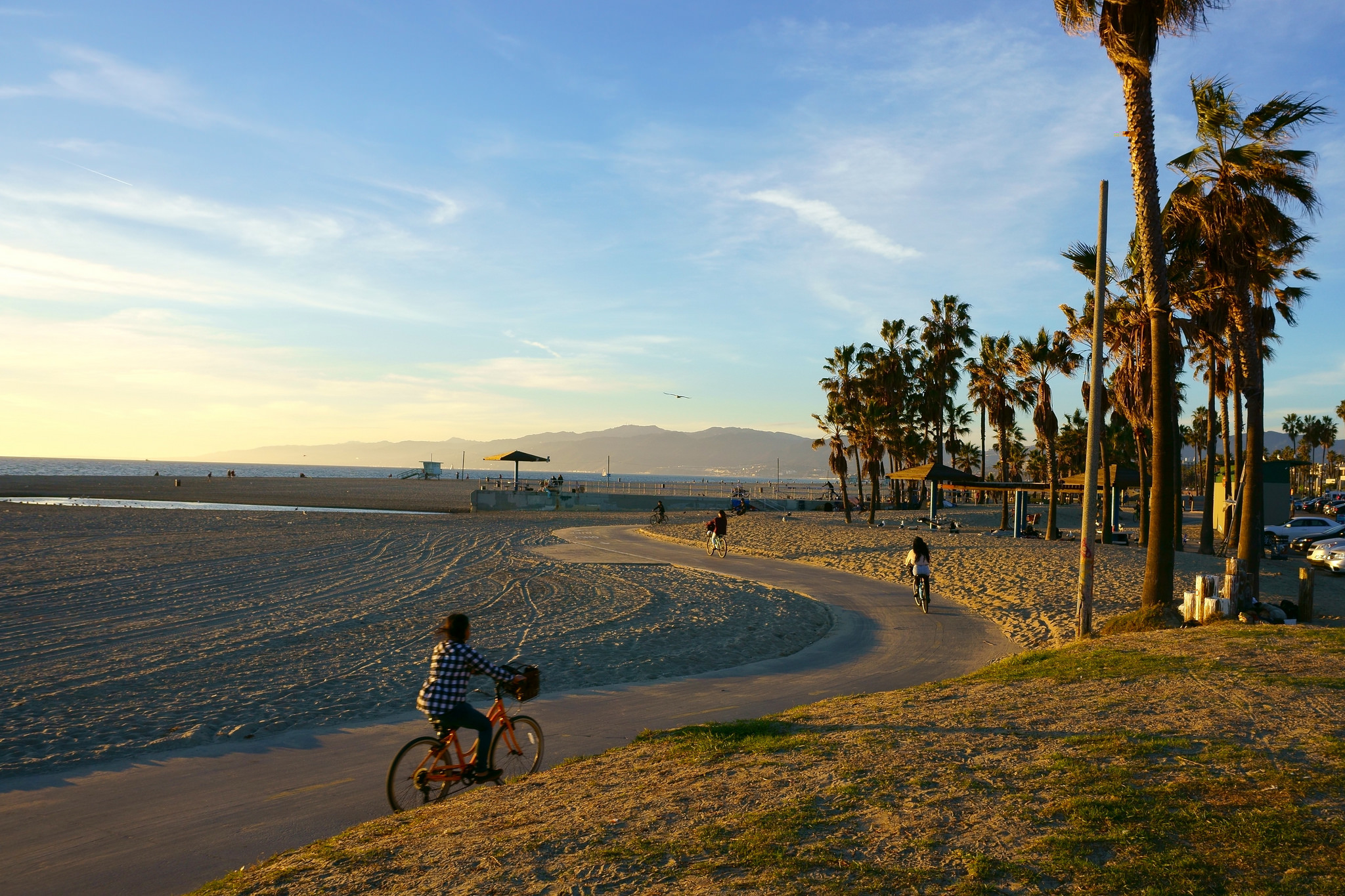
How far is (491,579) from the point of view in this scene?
20.8 meters

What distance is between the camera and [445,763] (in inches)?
249

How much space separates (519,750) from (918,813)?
10.9 feet

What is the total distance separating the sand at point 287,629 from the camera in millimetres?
9000

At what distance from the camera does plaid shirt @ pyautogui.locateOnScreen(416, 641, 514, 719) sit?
609 cm

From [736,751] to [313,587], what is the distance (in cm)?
1491

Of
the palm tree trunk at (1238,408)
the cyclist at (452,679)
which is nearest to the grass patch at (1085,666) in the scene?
the cyclist at (452,679)

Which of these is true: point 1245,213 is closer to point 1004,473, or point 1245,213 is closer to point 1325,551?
point 1325,551

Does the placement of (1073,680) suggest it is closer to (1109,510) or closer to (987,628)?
(987,628)

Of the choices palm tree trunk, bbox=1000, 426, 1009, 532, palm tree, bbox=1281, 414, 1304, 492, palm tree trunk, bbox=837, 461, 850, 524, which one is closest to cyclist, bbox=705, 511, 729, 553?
palm tree trunk, bbox=837, 461, 850, 524

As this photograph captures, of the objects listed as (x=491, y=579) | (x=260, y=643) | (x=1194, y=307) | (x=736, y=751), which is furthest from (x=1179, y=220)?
(x=260, y=643)

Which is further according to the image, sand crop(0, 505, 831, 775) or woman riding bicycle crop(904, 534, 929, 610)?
woman riding bicycle crop(904, 534, 929, 610)

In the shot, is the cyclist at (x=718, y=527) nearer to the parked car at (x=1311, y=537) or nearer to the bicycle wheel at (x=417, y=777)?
the bicycle wheel at (x=417, y=777)

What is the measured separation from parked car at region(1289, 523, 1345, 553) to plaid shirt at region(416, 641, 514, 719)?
114ft

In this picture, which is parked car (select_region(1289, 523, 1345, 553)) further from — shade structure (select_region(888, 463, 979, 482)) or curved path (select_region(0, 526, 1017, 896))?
curved path (select_region(0, 526, 1017, 896))
